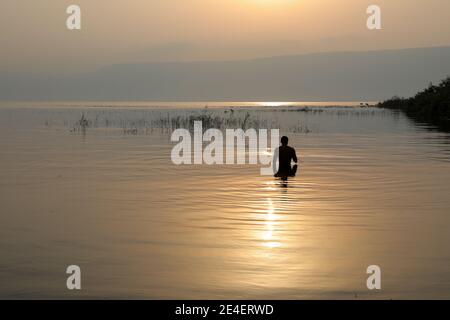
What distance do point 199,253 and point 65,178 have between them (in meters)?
12.8

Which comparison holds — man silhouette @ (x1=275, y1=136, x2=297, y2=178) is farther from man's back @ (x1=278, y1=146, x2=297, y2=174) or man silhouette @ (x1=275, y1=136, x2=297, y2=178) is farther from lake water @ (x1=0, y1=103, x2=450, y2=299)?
lake water @ (x1=0, y1=103, x2=450, y2=299)

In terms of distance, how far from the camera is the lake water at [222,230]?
39.0 feet

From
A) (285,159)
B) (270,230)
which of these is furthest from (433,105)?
(270,230)

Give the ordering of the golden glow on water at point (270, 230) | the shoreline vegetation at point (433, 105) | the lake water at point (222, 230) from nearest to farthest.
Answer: the lake water at point (222, 230) < the golden glow on water at point (270, 230) < the shoreline vegetation at point (433, 105)

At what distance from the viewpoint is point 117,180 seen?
25.2 meters

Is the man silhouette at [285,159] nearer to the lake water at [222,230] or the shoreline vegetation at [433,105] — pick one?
the lake water at [222,230]

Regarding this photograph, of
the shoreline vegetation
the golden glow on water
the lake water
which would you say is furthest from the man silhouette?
the shoreline vegetation

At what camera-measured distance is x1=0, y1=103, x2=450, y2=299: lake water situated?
11891mm

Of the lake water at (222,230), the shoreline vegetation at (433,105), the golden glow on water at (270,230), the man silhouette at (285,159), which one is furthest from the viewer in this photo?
the shoreline vegetation at (433,105)

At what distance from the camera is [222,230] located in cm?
1591

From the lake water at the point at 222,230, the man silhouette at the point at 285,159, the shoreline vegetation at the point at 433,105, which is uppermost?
the shoreline vegetation at the point at 433,105

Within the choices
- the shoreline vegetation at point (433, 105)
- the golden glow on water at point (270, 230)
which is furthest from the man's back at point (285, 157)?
the shoreline vegetation at point (433, 105)
